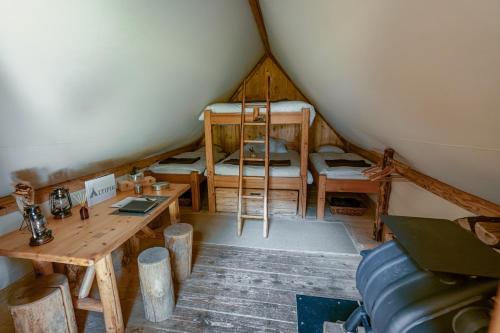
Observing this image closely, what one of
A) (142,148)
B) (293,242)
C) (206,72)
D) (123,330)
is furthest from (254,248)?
(206,72)

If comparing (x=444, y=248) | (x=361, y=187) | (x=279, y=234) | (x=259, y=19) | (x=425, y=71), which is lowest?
Result: (x=279, y=234)

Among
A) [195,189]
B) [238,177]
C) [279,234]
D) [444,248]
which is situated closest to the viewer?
[444,248]

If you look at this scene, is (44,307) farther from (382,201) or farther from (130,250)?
(382,201)

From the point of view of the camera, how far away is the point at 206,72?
2562mm

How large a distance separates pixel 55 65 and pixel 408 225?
187cm

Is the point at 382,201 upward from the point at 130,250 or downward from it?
upward

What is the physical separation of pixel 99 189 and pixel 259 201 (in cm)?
185

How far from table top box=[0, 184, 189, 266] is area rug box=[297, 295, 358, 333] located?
130 centimetres

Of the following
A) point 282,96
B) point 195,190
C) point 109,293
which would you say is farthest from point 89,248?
point 282,96

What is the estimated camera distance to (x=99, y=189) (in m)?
1.94

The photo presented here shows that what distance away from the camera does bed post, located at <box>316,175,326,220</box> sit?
114 inches

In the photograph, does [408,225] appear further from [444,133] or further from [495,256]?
[444,133]

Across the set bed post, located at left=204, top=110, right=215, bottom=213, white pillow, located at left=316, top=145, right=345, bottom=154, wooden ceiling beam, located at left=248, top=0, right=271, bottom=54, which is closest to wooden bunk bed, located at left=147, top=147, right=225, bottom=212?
bed post, located at left=204, top=110, right=215, bottom=213

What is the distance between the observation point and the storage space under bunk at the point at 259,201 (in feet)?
9.95
